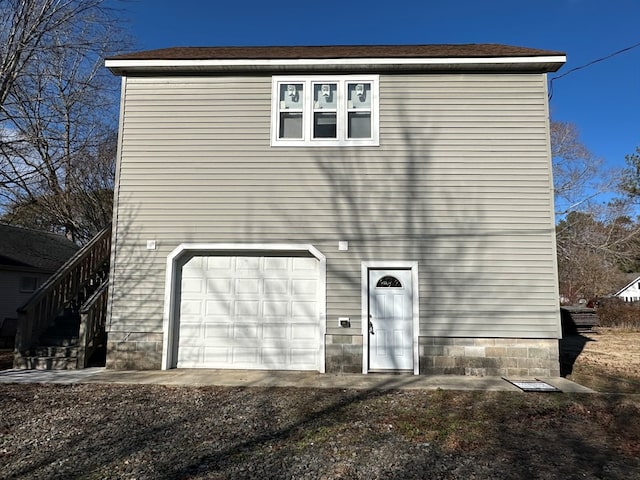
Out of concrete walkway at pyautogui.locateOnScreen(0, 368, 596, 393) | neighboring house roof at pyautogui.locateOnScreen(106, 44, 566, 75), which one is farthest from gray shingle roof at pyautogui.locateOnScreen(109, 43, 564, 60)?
concrete walkway at pyautogui.locateOnScreen(0, 368, 596, 393)

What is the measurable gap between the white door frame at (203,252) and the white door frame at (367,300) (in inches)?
27.1

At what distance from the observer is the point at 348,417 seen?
525 cm

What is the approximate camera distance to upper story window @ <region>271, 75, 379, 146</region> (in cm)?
812

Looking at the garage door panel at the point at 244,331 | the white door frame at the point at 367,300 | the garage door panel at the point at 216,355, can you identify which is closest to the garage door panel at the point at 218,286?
the garage door panel at the point at 244,331

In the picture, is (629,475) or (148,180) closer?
(629,475)

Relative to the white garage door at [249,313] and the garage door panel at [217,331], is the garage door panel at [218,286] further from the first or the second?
the garage door panel at [217,331]

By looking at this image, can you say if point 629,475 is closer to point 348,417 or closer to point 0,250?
point 348,417

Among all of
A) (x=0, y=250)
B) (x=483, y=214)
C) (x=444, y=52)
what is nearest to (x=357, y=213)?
(x=483, y=214)

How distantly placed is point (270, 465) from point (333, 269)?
430cm

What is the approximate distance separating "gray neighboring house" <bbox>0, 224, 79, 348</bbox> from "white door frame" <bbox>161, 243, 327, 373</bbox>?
861 centimetres

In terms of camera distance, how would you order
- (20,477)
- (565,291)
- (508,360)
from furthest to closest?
(565,291) < (508,360) < (20,477)

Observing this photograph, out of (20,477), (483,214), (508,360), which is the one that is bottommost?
(20,477)

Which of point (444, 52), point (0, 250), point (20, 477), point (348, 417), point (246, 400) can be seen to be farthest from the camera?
point (0, 250)

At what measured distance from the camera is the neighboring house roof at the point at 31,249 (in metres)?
15.8
